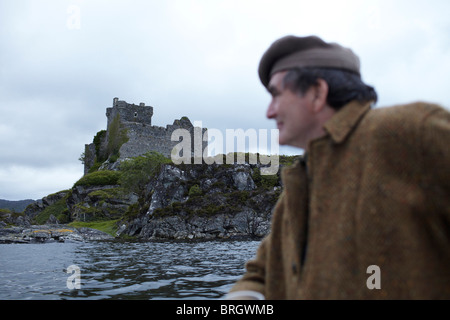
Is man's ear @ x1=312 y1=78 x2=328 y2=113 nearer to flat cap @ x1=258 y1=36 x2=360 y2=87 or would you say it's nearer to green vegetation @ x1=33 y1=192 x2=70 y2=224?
flat cap @ x1=258 y1=36 x2=360 y2=87

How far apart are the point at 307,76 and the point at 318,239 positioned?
82cm

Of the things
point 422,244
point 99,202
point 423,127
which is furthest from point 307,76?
point 99,202

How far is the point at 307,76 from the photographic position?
197 cm

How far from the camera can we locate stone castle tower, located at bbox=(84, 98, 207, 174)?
196 ft

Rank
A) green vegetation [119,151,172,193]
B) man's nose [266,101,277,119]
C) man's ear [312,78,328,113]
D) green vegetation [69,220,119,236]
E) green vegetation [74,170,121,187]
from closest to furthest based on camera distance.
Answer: man's ear [312,78,328,113], man's nose [266,101,277,119], green vegetation [69,220,119,236], green vegetation [119,151,172,193], green vegetation [74,170,121,187]

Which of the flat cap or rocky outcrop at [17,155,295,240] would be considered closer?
the flat cap

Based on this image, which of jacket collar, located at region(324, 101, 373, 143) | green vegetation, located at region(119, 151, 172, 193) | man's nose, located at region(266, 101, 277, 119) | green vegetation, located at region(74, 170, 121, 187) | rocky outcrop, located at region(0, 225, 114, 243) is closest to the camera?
jacket collar, located at region(324, 101, 373, 143)

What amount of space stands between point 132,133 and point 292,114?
59709 mm

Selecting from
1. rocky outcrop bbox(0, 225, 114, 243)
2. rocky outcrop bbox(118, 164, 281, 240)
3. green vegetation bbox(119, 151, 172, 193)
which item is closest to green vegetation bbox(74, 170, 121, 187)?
green vegetation bbox(119, 151, 172, 193)

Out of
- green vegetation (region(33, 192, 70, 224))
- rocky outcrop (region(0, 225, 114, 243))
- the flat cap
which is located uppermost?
the flat cap

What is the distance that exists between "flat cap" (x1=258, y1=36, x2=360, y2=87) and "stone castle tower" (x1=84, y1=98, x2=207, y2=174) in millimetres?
59059
